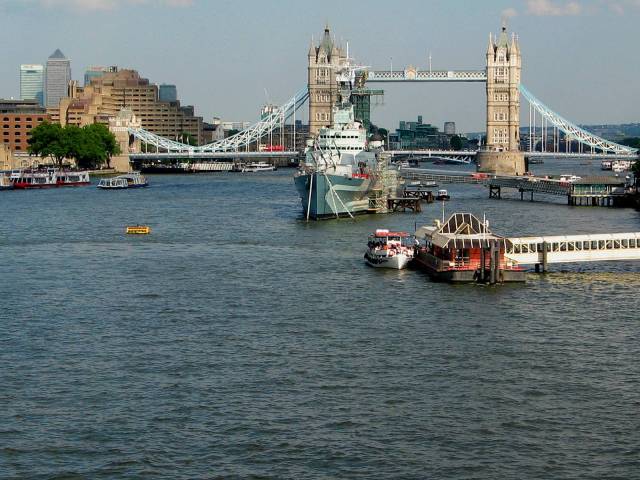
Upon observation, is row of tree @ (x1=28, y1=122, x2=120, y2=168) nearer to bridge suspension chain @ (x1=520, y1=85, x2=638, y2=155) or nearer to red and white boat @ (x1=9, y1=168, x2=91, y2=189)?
red and white boat @ (x1=9, y1=168, x2=91, y2=189)

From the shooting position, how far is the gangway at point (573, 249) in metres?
46.6

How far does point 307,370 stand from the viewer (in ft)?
98.3

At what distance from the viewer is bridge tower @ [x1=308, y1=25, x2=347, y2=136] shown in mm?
173375

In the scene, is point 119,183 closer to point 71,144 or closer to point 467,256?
point 71,144

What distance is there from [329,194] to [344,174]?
3020 millimetres

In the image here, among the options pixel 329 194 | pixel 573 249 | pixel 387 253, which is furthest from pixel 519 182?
pixel 387 253

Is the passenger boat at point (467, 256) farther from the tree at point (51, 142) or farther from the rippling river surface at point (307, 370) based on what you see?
the tree at point (51, 142)

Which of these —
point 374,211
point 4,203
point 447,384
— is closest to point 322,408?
point 447,384

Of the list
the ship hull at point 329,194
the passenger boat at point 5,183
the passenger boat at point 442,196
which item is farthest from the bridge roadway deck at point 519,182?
the passenger boat at point 5,183

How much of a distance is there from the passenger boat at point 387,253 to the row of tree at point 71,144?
98299 millimetres

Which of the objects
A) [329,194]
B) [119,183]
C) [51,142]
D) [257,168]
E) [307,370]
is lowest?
[307,370]

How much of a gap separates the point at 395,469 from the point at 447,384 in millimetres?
5833

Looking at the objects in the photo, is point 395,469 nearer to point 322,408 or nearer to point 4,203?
point 322,408

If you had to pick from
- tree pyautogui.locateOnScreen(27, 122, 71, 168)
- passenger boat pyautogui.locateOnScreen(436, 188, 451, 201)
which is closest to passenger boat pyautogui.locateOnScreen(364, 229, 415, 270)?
passenger boat pyautogui.locateOnScreen(436, 188, 451, 201)
